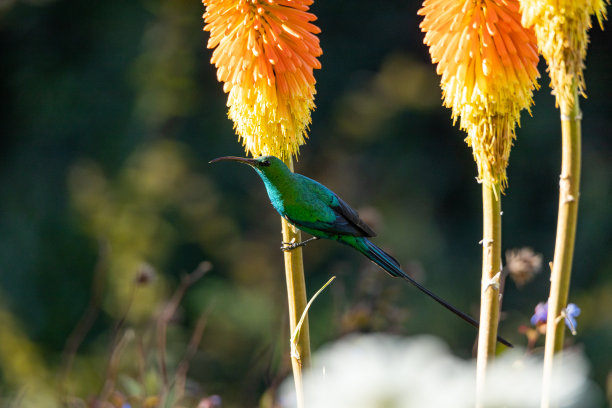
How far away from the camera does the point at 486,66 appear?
1.47 metres

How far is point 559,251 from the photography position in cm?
128

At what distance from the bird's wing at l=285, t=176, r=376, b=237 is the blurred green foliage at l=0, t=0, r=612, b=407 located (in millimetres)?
5143

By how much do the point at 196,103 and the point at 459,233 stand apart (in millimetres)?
3191

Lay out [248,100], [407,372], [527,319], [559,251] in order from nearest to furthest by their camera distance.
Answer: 1. [407,372]
2. [559,251]
3. [248,100]
4. [527,319]

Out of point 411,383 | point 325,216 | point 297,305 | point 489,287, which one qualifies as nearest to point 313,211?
point 325,216

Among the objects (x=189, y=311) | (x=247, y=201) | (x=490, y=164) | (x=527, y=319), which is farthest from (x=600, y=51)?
(x=490, y=164)

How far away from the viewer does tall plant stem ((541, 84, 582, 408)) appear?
4.12 ft

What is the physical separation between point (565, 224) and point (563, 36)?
332mm

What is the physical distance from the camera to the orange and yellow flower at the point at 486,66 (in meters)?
1.48

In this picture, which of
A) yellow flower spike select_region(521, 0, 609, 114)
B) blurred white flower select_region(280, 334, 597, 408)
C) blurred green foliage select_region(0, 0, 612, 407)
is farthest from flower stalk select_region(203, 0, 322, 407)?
blurred green foliage select_region(0, 0, 612, 407)

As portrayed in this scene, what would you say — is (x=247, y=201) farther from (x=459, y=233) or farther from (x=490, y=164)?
(x=490, y=164)

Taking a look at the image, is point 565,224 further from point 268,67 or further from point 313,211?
point 268,67

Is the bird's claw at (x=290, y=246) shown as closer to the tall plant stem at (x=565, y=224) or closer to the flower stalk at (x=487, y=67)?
the flower stalk at (x=487, y=67)

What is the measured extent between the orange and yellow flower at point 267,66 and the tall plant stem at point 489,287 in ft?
1.67
